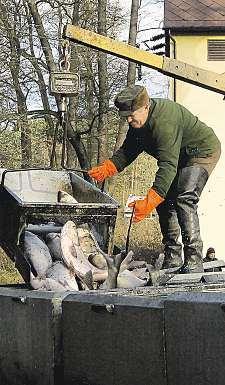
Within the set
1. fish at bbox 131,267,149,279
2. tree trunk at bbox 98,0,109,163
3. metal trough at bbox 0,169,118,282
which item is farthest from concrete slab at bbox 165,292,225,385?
tree trunk at bbox 98,0,109,163

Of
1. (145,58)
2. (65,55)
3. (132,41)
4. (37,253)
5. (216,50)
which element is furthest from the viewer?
(132,41)

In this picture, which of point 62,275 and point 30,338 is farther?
point 62,275

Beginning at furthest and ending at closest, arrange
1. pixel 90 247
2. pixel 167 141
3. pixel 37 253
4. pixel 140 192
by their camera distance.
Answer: pixel 140 192
pixel 167 141
pixel 90 247
pixel 37 253

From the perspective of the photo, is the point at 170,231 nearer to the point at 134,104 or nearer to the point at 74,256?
the point at 134,104

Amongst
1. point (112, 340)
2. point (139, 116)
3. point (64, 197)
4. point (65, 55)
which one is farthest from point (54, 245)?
point (112, 340)

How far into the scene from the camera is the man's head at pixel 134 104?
6.75 m

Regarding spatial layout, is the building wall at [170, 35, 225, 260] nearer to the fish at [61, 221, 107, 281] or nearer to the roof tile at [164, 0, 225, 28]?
the roof tile at [164, 0, 225, 28]

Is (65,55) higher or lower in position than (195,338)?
higher

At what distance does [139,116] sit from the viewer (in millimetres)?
6836

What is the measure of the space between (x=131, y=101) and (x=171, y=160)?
1.74ft

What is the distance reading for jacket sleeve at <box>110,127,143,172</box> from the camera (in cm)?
744

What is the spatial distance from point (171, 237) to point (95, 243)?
103 cm

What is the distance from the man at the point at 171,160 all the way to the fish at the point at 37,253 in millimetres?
711

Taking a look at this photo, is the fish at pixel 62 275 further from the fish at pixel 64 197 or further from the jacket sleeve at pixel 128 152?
the jacket sleeve at pixel 128 152
